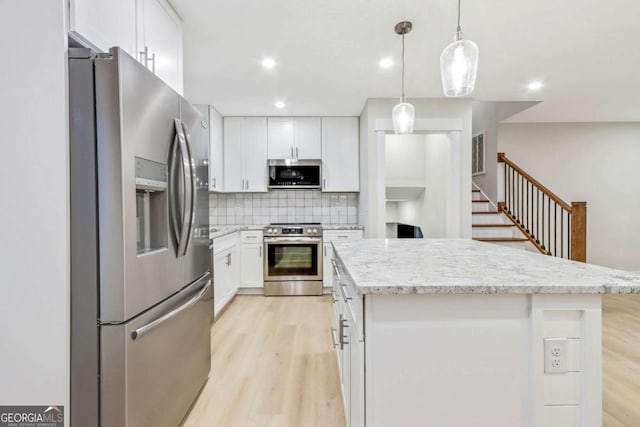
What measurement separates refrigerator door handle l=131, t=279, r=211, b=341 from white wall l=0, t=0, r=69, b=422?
232 millimetres

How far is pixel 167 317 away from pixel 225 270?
209cm

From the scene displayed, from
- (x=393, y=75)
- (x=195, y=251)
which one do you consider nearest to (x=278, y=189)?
(x=393, y=75)

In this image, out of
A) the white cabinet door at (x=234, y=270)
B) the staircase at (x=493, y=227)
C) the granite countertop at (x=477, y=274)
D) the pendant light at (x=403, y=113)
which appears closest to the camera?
A: the granite countertop at (x=477, y=274)

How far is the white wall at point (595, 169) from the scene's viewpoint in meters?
4.95

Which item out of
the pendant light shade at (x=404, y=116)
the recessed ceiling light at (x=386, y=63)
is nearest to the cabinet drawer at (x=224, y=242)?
the pendant light shade at (x=404, y=116)

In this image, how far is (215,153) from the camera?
394 centimetres

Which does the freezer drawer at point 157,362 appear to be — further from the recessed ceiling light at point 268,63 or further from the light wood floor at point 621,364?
the light wood floor at point 621,364

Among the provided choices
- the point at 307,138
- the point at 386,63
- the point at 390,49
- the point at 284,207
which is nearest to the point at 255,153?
the point at 307,138

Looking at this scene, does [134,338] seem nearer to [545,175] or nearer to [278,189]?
[278,189]

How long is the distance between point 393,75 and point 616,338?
3070 millimetres

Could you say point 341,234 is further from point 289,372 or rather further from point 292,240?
point 289,372

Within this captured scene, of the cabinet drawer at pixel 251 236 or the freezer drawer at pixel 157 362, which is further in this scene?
the cabinet drawer at pixel 251 236

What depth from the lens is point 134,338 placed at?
1180 millimetres

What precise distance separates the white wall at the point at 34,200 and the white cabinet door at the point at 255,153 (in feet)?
10.2
